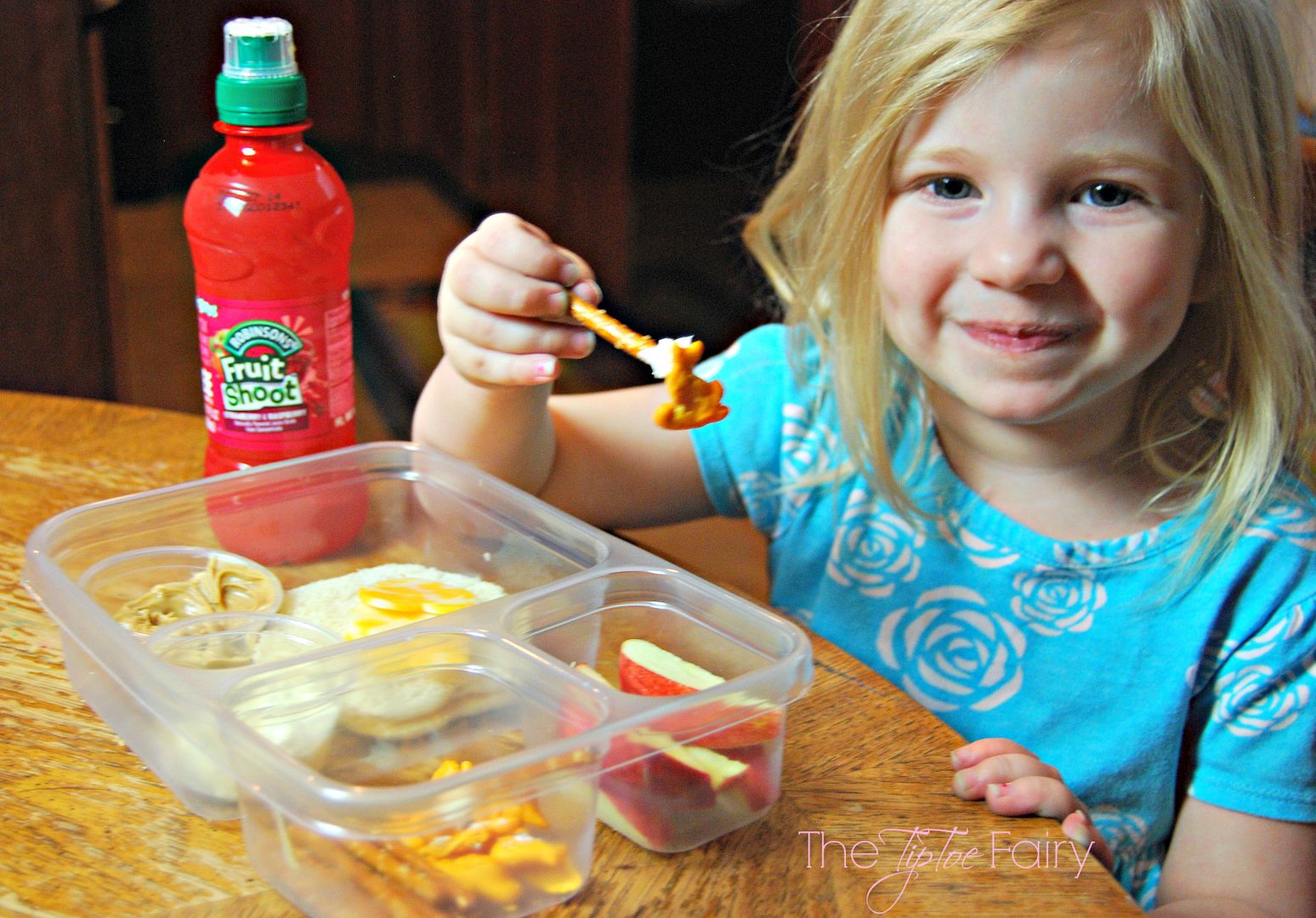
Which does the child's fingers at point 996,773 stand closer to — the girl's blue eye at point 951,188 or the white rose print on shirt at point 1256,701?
the white rose print on shirt at point 1256,701

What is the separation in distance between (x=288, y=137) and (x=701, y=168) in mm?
2232

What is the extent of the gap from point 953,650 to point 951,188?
14.7 inches

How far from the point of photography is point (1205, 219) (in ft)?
3.07

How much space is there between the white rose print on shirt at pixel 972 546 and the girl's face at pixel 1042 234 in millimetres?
127

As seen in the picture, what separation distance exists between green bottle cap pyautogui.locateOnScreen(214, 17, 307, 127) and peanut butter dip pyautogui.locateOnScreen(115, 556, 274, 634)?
11.9 inches

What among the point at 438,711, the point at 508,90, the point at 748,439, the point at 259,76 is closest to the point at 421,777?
the point at 438,711

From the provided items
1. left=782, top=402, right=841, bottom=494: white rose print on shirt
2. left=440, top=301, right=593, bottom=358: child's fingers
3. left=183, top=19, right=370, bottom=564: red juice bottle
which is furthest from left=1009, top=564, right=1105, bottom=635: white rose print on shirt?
left=183, top=19, right=370, bottom=564: red juice bottle

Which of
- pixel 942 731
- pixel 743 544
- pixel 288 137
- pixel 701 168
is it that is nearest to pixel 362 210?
pixel 701 168

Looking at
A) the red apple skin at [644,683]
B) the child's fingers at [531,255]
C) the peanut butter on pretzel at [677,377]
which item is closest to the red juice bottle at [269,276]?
the child's fingers at [531,255]

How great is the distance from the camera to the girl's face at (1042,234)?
2.81 feet

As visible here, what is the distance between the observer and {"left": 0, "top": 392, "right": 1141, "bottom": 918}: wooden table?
582mm

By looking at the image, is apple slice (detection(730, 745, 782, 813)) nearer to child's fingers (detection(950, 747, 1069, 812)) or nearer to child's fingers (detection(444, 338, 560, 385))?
child's fingers (detection(950, 747, 1069, 812))

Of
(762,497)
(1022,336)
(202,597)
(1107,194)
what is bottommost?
(762,497)

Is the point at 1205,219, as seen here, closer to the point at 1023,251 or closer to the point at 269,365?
the point at 1023,251
